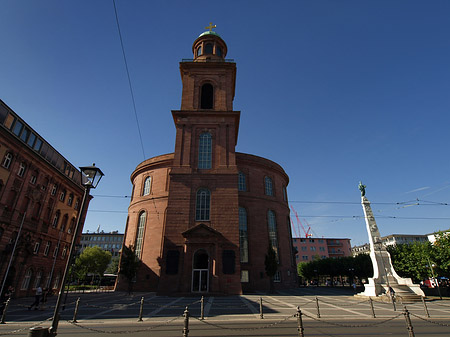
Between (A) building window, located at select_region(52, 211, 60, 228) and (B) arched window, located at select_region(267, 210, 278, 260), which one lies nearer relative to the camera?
(A) building window, located at select_region(52, 211, 60, 228)

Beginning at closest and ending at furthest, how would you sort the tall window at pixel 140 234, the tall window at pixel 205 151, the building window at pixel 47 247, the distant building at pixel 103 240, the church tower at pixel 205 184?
the church tower at pixel 205 184
the building window at pixel 47 247
the tall window at pixel 205 151
the tall window at pixel 140 234
the distant building at pixel 103 240

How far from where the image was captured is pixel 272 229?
116 feet

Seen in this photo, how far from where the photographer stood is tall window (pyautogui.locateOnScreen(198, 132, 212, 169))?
29047 millimetres

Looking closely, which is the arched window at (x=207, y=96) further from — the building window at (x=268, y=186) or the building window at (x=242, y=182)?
the building window at (x=268, y=186)

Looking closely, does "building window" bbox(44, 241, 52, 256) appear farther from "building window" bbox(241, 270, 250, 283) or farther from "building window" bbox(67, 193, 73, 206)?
"building window" bbox(241, 270, 250, 283)

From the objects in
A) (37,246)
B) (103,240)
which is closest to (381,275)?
(37,246)

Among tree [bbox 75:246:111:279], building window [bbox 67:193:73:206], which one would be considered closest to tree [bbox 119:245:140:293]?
building window [bbox 67:193:73:206]

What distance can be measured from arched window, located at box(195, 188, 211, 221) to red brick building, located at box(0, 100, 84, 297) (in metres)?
15.8

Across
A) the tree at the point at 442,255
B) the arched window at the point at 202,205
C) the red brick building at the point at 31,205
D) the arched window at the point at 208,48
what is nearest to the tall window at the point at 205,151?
the arched window at the point at 202,205

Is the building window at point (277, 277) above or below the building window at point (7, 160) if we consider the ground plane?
below

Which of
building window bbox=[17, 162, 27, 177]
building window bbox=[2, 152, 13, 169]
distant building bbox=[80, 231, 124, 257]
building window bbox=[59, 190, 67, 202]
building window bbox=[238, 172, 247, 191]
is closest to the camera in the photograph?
building window bbox=[2, 152, 13, 169]

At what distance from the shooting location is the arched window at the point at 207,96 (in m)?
34.0

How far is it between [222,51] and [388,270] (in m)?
35.4

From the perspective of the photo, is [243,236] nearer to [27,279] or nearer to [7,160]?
[27,279]
